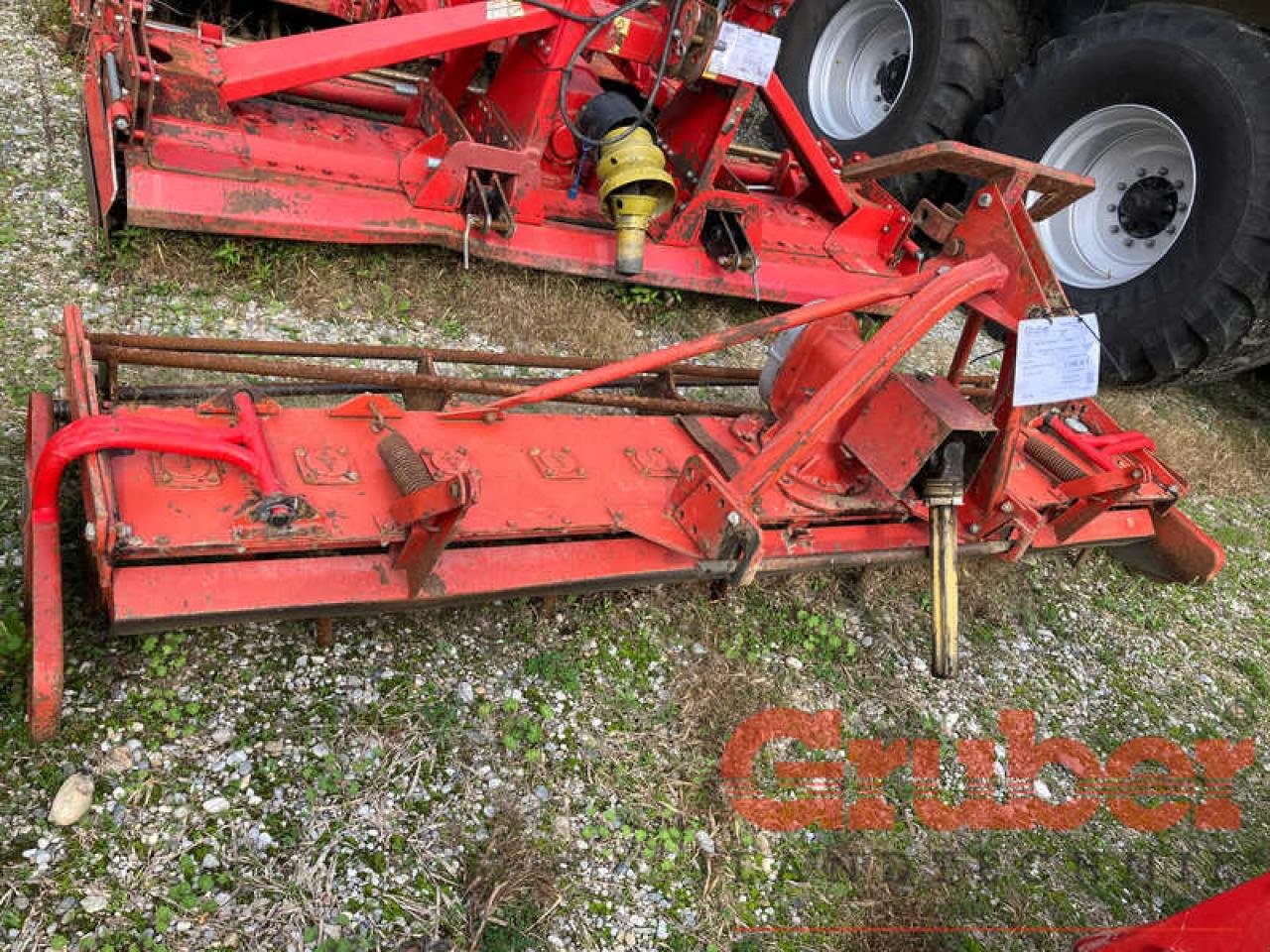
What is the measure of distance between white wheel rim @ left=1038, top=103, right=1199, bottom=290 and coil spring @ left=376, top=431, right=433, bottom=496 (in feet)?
12.5

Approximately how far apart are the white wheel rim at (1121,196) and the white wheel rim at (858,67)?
1183 mm

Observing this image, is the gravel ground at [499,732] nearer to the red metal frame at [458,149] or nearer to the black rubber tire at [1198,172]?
the red metal frame at [458,149]

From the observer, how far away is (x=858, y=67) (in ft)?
19.7

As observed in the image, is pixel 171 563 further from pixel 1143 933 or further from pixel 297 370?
pixel 1143 933

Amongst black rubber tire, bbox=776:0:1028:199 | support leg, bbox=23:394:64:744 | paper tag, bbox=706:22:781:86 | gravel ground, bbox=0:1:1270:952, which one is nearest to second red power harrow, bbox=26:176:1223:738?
support leg, bbox=23:394:64:744

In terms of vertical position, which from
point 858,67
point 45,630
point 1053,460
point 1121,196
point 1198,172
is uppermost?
point 1198,172

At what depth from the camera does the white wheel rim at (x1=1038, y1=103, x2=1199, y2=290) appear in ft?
15.7

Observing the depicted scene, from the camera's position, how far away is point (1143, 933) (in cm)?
190

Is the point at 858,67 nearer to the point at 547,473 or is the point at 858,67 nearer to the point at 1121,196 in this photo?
the point at 1121,196

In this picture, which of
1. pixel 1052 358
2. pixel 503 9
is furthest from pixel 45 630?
pixel 503 9

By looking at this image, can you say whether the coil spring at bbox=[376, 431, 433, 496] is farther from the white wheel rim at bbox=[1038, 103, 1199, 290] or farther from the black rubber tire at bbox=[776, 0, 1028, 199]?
the black rubber tire at bbox=[776, 0, 1028, 199]

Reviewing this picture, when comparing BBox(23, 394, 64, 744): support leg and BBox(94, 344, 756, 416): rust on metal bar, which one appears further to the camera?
BBox(94, 344, 756, 416): rust on metal bar

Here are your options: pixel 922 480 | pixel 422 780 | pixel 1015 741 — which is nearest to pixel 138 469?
pixel 422 780

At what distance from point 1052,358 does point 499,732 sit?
1712 millimetres
